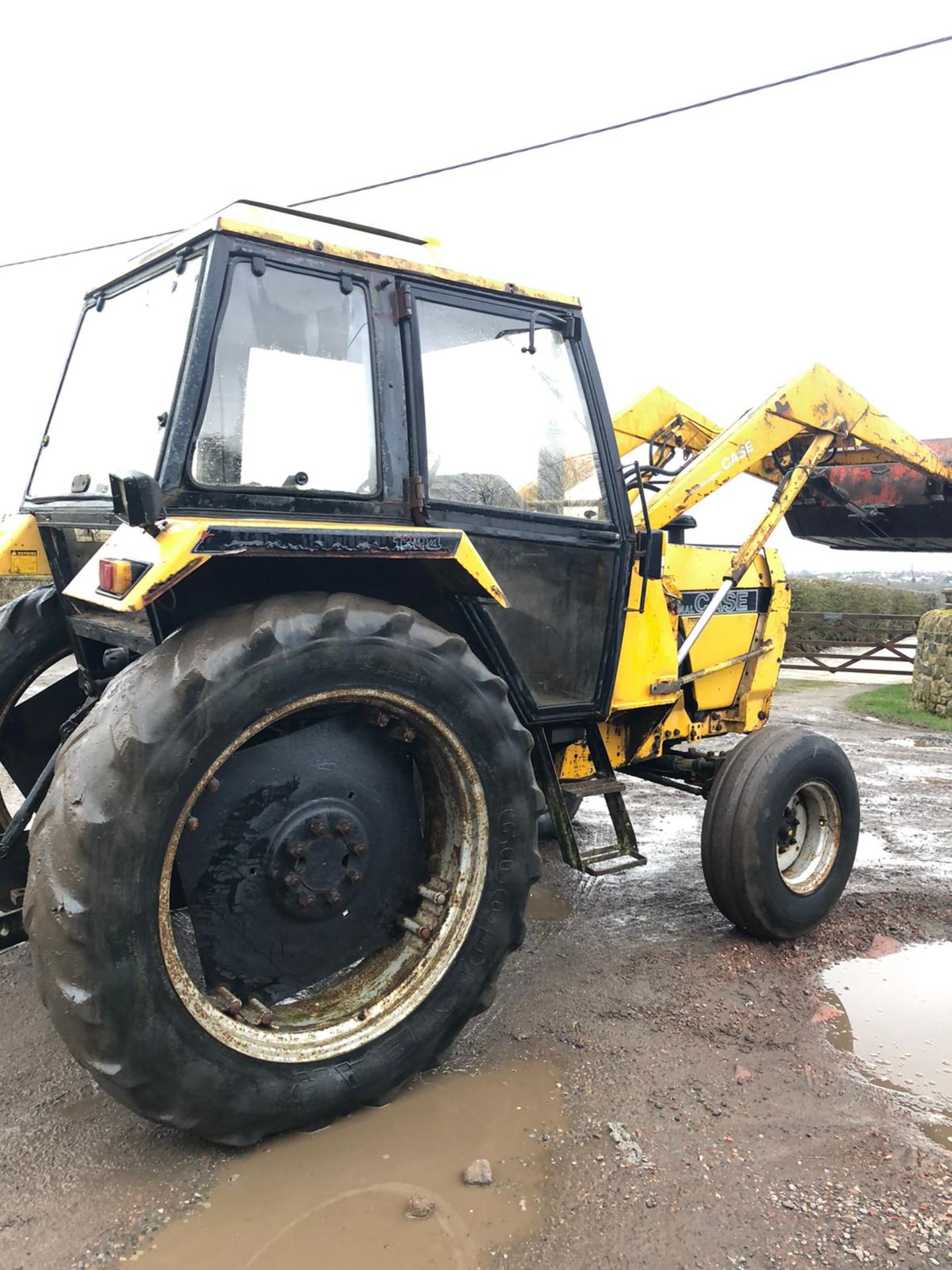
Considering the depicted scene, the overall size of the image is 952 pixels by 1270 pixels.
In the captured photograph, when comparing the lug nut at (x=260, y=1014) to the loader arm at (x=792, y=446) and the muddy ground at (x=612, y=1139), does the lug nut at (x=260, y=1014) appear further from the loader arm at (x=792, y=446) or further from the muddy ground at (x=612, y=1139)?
the loader arm at (x=792, y=446)

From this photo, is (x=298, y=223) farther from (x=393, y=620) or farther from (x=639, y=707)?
(x=639, y=707)

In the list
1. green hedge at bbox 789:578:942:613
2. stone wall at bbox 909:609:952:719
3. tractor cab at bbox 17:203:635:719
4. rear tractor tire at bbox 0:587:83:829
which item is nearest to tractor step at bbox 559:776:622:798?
tractor cab at bbox 17:203:635:719

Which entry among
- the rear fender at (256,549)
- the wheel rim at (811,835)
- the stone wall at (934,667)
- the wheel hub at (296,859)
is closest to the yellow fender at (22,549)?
the rear fender at (256,549)

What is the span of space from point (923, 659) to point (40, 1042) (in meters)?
11.2

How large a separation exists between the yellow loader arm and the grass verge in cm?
584

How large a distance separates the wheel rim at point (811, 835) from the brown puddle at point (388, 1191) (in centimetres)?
195

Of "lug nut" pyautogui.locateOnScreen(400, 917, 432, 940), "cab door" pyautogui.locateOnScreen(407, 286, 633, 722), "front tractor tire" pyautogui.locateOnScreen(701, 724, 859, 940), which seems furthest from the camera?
"front tractor tire" pyautogui.locateOnScreen(701, 724, 859, 940)

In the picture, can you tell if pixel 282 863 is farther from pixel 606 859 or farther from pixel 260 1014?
pixel 606 859

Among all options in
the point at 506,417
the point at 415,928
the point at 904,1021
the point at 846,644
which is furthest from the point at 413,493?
the point at 846,644

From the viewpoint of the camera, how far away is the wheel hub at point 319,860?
3.08 meters

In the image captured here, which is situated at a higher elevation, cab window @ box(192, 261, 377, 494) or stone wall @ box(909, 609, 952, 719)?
cab window @ box(192, 261, 377, 494)

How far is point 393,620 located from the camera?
3.05m

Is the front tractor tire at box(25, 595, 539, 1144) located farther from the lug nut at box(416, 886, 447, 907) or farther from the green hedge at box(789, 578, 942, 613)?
the green hedge at box(789, 578, 942, 613)

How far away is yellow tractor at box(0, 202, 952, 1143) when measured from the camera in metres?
2.67
